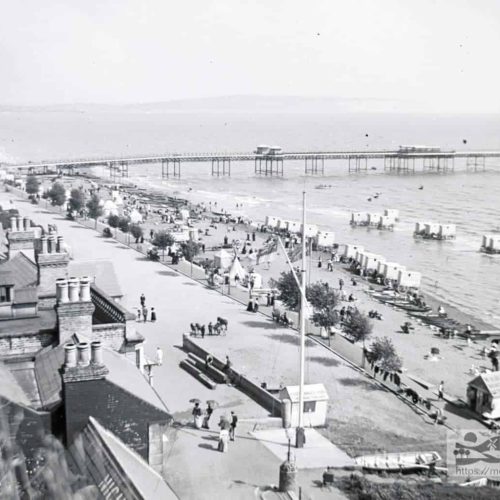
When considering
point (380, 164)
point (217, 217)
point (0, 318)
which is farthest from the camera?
point (380, 164)

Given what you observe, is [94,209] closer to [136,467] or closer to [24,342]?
[24,342]

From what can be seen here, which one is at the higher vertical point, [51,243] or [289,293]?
[51,243]

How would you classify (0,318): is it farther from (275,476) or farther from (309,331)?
(309,331)

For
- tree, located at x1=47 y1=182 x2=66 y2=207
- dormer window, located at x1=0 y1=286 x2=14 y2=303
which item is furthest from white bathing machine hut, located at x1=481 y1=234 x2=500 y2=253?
dormer window, located at x1=0 y1=286 x2=14 y2=303

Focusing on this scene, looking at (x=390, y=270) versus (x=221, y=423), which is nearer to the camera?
(x=221, y=423)

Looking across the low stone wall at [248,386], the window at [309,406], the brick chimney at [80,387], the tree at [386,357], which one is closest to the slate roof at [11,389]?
the brick chimney at [80,387]

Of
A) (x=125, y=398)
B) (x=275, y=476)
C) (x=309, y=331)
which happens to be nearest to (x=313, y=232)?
(x=309, y=331)

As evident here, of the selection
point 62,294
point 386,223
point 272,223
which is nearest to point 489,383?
point 62,294

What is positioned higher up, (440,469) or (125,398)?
(125,398)

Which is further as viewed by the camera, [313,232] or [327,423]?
[313,232]
